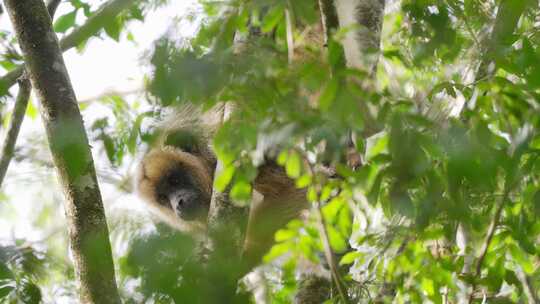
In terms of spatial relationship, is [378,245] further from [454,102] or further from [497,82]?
[497,82]

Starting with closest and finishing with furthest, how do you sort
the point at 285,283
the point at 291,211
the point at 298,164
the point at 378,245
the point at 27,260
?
the point at 298,164, the point at 27,260, the point at 378,245, the point at 285,283, the point at 291,211

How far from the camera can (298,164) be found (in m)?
2.15

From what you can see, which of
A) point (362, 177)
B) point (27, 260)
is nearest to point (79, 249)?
point (27, 260)

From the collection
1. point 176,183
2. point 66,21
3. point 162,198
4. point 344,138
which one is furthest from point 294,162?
point 162,198

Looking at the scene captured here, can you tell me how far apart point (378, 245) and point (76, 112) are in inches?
56.9

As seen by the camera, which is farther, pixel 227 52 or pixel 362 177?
pixel 362 177

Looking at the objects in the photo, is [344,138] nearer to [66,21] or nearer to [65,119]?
[65,119]

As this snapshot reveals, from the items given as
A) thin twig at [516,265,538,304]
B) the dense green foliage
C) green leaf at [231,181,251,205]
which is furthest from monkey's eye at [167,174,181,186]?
green leaf at [231,181,251,205]

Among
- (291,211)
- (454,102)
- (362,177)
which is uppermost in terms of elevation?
(362,177)

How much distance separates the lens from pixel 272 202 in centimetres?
532

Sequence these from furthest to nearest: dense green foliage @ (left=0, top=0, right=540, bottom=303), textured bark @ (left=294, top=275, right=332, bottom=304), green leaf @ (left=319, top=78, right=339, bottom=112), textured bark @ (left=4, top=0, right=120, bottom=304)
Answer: textured bark @ (left=294, top=275, right=332, bottom=304), textured bark @ (left=4, top=0, right=120, bottom=304), green leaf @ (left=319, top=78, right=339, bottom=112), dense green foliage @ (left=0, top=0, right=540, bottom=303)

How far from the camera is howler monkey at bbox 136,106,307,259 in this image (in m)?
5.05

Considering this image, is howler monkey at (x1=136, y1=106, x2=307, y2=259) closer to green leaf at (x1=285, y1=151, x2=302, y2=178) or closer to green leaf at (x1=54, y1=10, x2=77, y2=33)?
green leaf at (x1=54, y1=10, x2=77, y2=33)

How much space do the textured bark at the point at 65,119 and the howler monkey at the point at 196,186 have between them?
1.69m
